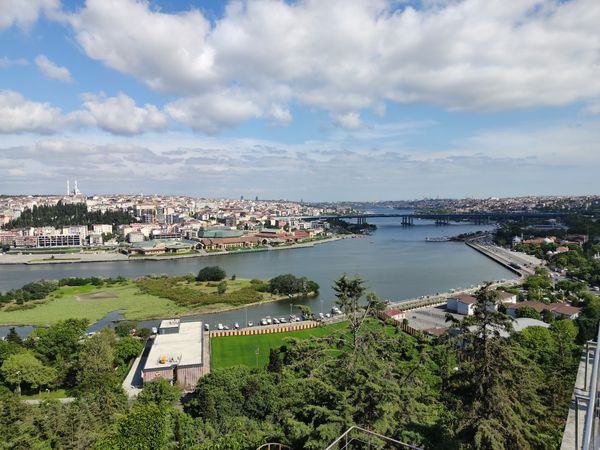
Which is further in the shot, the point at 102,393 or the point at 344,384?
the point at 102,393

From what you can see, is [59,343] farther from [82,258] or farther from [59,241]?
[59,241]

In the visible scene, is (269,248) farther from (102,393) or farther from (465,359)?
(465,359)

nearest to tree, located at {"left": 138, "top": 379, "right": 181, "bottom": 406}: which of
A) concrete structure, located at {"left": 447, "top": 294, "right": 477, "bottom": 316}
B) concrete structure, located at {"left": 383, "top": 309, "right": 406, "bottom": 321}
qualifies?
concrete structure, located at {"left": 383, "top": 309, "right": 406, "bottom": 321}

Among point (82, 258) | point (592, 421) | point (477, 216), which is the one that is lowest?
point (82, 258)

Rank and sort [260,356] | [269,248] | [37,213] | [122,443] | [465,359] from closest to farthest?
[465,359]
[122,443]
[260,356]
[269,248]
[37,213]

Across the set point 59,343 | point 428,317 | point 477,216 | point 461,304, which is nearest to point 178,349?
point 59,343

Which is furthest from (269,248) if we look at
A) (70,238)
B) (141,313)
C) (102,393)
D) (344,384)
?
(344,384)

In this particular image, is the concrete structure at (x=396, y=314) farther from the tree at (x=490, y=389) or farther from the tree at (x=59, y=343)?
the tree at (x=490, y=389)
